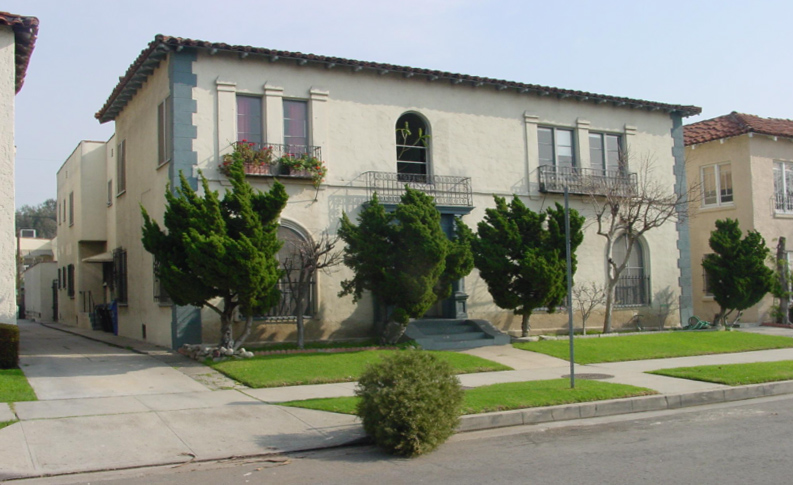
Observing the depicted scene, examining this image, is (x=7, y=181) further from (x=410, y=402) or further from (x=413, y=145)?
(x=410, y=402)

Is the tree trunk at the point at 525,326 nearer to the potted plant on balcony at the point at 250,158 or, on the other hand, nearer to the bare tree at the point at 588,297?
the bare tree at the point at 588,297

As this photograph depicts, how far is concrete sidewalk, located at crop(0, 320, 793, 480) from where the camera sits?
7723 mm

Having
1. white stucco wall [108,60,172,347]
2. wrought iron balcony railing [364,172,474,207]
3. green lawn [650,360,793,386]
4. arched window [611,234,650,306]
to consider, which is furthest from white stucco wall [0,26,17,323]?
arched window [611,234,650,306]

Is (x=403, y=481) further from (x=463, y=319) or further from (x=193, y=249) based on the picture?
(x=463, y=319)

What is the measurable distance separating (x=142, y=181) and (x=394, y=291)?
7665mm

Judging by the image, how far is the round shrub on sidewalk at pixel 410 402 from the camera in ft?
25.3

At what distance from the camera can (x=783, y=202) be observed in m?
23.8

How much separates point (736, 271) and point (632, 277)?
111 inches

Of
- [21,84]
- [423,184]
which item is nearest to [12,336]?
[21,84]

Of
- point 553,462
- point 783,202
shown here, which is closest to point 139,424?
point 553,462

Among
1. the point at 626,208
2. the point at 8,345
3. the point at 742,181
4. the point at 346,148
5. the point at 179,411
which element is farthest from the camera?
the point at 742,181

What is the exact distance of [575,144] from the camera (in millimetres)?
20281

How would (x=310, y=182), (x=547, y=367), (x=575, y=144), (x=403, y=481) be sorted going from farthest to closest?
(x=575, y=144), (x=310, y=182), (x=547, y=367), (x=403, y=481)

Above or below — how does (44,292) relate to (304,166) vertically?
below
